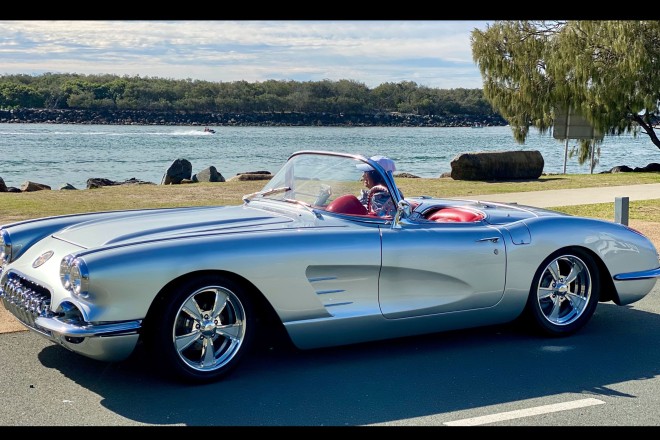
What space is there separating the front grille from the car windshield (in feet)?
6.23

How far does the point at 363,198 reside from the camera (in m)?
6.27

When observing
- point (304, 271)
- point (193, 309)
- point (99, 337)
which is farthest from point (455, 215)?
point (99, 337)

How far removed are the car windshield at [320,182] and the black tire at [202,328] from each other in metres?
1.14

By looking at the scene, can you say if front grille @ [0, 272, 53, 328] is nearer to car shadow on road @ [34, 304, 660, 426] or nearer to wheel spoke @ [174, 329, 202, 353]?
car shadow on road @ [34, 304, 660, 426]

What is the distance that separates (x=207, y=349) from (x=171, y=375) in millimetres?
265

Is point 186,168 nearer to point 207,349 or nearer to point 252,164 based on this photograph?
point 252,164

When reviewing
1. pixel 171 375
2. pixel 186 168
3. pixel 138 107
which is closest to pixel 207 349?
pixel 171 375

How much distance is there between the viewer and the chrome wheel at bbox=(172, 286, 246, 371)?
527cm

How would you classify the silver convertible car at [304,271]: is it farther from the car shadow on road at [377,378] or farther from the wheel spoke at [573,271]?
the car shadow on road at [377,378]

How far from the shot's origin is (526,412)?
4895mm

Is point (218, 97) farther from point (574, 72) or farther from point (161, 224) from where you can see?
Answer: point (161, 224)

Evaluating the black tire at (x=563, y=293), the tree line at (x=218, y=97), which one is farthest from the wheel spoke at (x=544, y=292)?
the tree line at (x=218, y=97)

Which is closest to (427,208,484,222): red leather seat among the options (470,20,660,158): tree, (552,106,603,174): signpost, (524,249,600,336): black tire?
(524,249,600,336): black tire

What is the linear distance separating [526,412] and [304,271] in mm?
1598
